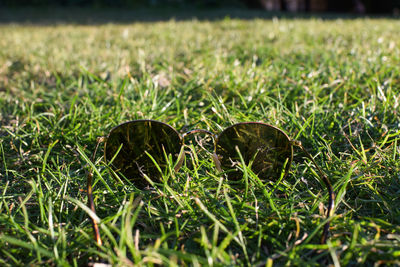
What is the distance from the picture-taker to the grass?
90cm

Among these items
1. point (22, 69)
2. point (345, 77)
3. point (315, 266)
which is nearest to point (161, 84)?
point (345, 77)

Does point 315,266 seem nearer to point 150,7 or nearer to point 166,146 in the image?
point 166,146

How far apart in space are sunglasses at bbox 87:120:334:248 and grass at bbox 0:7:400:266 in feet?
0.18

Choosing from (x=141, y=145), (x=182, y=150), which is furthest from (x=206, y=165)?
(x=141, y=145)

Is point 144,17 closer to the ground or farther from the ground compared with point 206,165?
farther from the ground

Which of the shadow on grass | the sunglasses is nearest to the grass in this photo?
the sunglasses

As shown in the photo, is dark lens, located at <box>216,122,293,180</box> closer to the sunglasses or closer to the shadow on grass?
the sunglasses

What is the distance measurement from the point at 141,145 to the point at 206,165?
0.28 meters

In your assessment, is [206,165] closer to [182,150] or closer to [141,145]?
[182,150]

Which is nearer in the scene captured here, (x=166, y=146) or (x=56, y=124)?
(x=166, y=146)

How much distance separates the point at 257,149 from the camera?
4.21ft

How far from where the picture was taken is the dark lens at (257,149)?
1255 millimetres

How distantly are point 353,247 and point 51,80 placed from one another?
7.22 feet

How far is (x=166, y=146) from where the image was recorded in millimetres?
1314
